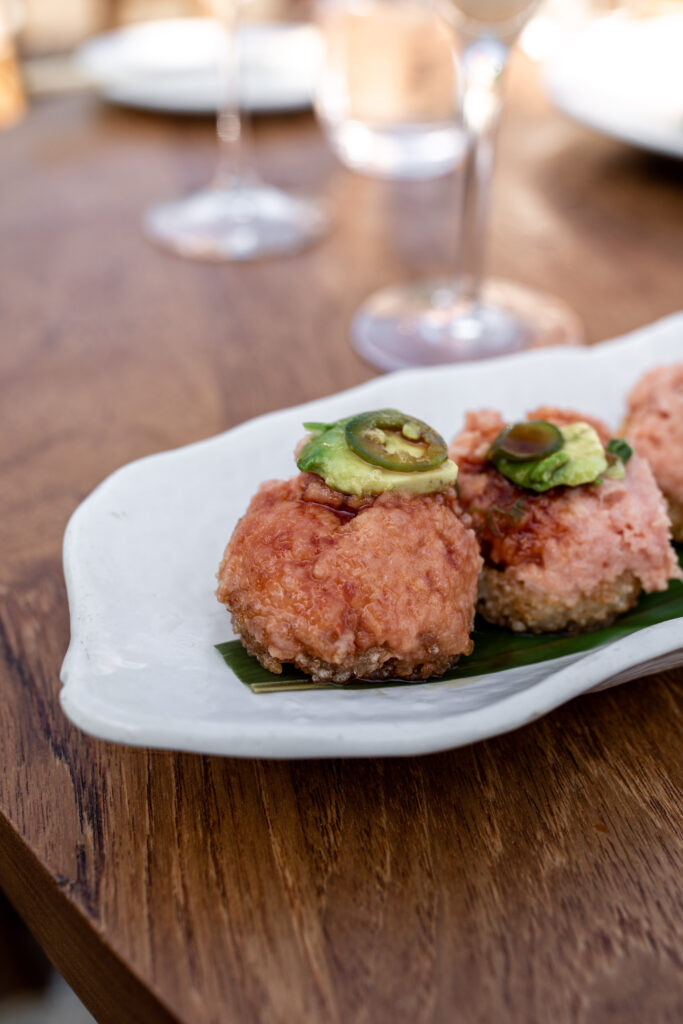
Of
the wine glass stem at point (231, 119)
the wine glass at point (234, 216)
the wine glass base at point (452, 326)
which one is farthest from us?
the wine glass at point (234, 216)

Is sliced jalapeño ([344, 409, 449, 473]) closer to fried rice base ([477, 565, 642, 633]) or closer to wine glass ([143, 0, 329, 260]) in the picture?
fried rice base ([477, 565, 642, 633])

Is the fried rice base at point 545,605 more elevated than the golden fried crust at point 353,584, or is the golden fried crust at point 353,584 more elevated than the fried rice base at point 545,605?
the golden fried crust at point 353,584

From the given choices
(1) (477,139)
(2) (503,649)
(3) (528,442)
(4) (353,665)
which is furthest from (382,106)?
(4) (353,665)

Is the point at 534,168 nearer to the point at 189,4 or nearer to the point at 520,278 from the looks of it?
the point at 520,278

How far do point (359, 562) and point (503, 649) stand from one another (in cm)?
27

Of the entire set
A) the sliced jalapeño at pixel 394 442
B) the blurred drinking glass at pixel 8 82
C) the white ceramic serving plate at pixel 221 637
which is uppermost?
the sliced jalapeño at pixel 394 442

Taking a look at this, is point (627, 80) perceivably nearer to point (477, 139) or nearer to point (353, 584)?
point (477, 139)

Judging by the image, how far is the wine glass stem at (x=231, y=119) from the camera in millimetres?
2510

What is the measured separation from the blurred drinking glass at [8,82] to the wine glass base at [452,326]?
6.45 ft

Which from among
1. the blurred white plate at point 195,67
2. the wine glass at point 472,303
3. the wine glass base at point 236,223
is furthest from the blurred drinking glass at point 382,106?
the wine glass at point 472,303

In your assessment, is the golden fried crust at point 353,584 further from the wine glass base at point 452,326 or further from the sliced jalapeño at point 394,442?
the wine glass base at point 452,326

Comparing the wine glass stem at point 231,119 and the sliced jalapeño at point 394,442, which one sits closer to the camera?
the sliced jalapeño at point 394,442

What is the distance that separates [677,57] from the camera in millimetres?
3268

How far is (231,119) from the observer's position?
2807 mm
